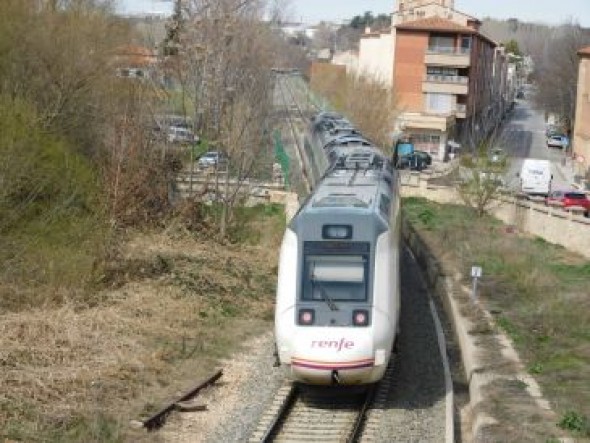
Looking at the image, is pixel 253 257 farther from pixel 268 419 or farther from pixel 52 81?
pixel 268 419

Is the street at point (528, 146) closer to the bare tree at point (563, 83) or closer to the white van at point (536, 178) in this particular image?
the white van at point (536, 178)

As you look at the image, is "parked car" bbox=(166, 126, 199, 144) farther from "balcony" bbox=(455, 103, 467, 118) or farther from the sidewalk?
"balcony" bbox=(455, 103, 467, 118)

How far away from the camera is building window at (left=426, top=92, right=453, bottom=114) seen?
Answer: 70500 mm

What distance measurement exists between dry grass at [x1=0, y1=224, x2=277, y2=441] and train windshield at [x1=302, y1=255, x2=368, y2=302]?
2895 mm

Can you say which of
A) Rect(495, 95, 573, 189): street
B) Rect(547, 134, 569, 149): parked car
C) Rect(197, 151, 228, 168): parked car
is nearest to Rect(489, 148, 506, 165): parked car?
Rect(495, 95, 573, 189): street

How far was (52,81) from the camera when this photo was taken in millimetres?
28750

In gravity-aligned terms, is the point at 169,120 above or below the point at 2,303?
above

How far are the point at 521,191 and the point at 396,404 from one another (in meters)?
36.3

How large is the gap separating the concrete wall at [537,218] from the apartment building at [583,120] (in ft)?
71.2

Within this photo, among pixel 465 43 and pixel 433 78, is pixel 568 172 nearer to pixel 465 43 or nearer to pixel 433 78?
pixel 433 78

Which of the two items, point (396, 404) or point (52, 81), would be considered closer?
point (396, 404)

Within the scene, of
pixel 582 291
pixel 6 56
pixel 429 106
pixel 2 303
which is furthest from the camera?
pixel 429 106

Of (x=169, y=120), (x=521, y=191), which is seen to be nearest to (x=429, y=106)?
(x=521, y=191)

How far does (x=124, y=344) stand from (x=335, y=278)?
4539 mm
